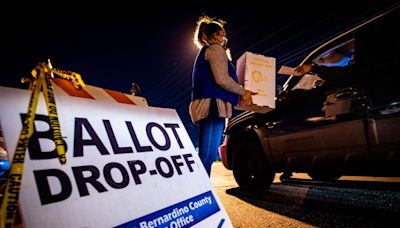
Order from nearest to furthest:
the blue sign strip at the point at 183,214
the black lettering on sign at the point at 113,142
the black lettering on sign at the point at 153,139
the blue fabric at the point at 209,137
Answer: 1. the blue sign strip at the point at 183,214
2. the black lettering on sign at the point at 113,142
3. the black lettering on sign at the point at 153,139
4. the blue fabric at the point at 209,137

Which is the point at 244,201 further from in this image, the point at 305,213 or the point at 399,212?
the point at 399,212

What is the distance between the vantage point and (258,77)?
2.28 meters

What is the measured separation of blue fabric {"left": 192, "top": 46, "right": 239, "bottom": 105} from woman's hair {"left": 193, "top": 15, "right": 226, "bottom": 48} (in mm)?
105

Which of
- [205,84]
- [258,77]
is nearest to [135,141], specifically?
[205,84]

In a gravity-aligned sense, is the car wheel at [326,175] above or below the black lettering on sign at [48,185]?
below

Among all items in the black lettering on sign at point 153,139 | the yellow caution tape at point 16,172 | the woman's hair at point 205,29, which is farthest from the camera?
the woman's hair at point 205,29

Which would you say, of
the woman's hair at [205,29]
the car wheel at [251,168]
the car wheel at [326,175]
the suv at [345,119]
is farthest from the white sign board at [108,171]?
the car wheel at [251,168]

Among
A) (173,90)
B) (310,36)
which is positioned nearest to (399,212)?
(310,36)

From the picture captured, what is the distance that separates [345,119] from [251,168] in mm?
1603

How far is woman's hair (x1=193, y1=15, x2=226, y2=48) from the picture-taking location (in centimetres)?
206

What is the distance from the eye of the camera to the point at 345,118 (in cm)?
251

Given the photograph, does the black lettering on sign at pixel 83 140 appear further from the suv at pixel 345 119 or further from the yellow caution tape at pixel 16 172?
the suv at pixel 345 119

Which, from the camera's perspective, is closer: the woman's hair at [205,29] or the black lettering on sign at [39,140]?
the black lettering on sign at [39,140]

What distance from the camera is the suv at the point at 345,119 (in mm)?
2240
